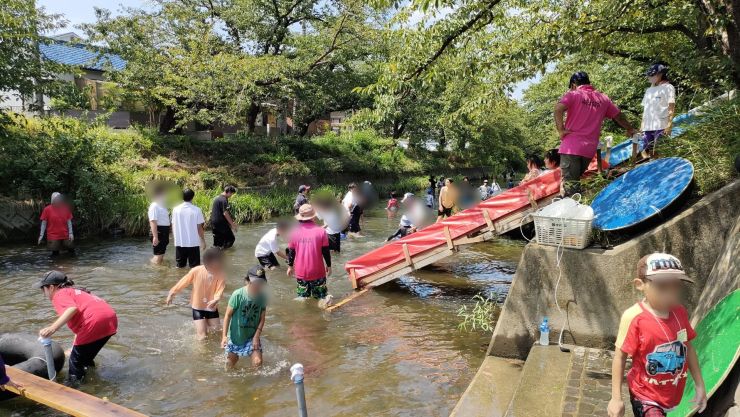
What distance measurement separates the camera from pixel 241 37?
949 inches

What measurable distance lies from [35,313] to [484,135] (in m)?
38.2

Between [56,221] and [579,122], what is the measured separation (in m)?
11.4

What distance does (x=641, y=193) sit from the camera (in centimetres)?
600

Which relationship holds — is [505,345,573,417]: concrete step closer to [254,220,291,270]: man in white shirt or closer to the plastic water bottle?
the plastic water bottle

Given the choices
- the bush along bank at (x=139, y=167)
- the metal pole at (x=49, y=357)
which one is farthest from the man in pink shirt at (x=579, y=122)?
the bush along bank at (x=139, y=167)

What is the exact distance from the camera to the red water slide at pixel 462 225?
24.8 ft

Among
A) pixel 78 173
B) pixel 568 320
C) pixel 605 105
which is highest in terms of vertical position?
pixel 605 105

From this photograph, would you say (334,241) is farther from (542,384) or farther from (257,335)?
(542,384)

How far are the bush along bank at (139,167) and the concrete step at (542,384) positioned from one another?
43.4 ft

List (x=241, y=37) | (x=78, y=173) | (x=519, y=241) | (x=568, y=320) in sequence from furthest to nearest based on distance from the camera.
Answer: (x=241, y=37)
(x=519, y=241)
(x=78, y=173)
(x=568, y=320)

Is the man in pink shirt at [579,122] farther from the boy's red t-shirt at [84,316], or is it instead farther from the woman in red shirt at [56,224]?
the woman in red shirt at [56,224]

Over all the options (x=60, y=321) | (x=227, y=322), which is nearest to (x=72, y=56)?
(x=60, y=321)

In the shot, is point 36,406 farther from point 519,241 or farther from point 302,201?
point 519,241

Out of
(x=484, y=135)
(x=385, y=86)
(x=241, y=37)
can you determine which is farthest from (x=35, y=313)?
(x=484, y=135)
